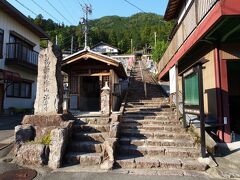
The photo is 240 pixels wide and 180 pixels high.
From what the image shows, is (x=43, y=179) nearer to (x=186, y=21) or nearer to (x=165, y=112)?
(x=165, y=112)

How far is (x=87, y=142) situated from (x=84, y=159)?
42.7 inches

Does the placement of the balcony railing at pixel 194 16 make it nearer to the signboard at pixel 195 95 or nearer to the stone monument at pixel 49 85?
the signboard at pixel 195 95

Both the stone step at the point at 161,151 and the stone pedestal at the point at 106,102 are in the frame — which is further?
the stone pedestal at the point at 106,102

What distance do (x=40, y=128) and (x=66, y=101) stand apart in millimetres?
4518

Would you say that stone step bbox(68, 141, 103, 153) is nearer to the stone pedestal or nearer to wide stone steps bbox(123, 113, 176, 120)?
wide stone steps bbox(123, 113, 176, 120)

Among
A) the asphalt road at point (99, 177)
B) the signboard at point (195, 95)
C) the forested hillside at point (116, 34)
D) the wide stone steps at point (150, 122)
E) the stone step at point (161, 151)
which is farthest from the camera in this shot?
the forested hillside at point (116, 34)

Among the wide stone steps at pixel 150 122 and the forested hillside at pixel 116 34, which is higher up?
the forested hillside at pixel 116 34

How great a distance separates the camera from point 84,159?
717cm

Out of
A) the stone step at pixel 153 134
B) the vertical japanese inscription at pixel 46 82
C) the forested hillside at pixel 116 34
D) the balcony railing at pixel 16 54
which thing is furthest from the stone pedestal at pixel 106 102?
the forested hillside at pixel 116 34

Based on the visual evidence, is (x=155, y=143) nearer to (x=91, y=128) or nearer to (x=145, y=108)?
(x=91, y=128)

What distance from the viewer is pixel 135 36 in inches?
3169

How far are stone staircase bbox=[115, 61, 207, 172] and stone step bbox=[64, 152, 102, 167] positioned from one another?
2.06 ft

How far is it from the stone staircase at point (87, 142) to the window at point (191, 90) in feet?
10.8

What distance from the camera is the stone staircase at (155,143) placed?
6.83 meters
